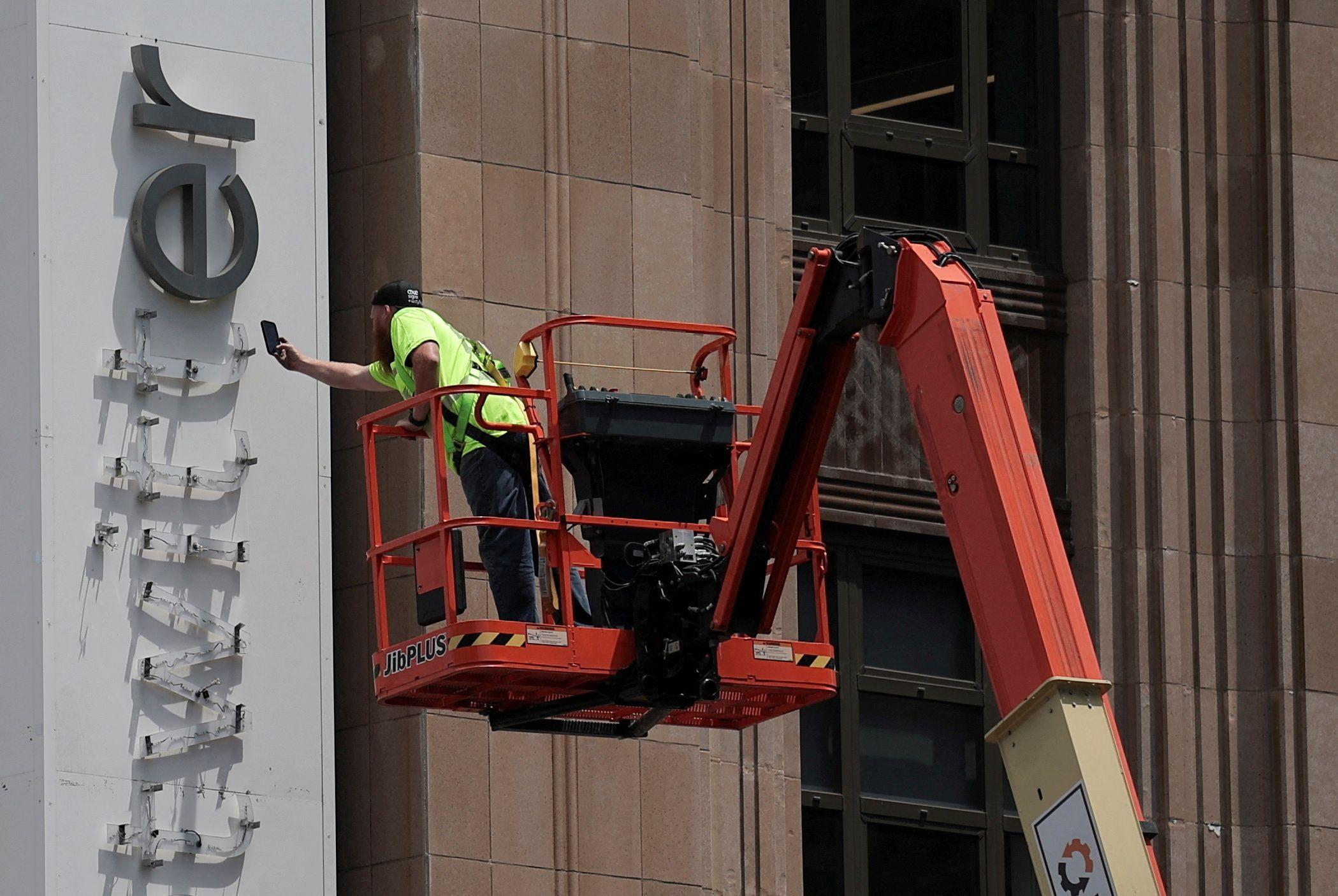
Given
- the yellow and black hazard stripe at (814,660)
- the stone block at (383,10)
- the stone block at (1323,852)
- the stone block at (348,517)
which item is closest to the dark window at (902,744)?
the stone block at (1323,852)

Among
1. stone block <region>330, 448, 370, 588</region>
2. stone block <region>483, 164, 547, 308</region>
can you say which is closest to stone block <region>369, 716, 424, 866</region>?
stone block <region>330, 448, 370, 588</region>

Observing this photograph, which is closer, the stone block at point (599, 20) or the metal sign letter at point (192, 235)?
the metal sign letter at point (192, 235)

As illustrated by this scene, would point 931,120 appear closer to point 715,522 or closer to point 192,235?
point 192,235

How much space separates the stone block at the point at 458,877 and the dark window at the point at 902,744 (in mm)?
3939

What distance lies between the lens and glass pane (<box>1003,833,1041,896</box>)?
2458 centimetres

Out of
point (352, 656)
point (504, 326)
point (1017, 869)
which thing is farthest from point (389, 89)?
point (1017, 869)

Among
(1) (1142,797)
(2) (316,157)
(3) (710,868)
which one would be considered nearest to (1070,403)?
(1) (1142,797)

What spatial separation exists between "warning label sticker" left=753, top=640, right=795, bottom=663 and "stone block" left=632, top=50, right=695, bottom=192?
246 inches

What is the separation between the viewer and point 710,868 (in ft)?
71.5

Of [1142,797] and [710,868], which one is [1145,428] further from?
[710,868]

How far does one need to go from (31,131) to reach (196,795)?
15.1ft

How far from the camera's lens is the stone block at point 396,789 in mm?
20453

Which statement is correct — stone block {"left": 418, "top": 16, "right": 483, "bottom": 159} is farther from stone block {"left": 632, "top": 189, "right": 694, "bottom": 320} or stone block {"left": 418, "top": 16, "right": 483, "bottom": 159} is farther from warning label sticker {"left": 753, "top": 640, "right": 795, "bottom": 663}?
warning label sticker {"left": 753, "top": 640, "right": 795, "bottom": 663}

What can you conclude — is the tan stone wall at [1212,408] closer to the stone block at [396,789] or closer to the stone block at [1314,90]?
the stone block at [1314,90]
